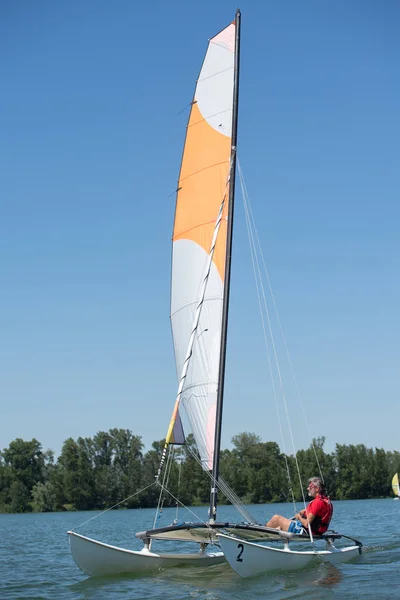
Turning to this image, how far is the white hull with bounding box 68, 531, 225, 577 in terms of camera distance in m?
13.6

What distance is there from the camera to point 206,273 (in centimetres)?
1666

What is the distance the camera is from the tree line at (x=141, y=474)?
227 ft

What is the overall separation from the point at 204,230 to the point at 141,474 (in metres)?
54.9

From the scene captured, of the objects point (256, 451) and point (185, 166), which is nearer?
point (185, 166)

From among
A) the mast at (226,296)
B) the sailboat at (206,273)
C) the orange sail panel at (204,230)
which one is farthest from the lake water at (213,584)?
the orange sail panel at (204,230)

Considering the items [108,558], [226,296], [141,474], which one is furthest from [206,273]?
[141,474]

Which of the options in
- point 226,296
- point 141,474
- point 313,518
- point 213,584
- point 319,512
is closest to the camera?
point 213,584

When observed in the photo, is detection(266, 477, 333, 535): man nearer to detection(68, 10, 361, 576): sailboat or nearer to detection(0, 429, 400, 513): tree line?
detection(68, 10, 361, 576): sailboat

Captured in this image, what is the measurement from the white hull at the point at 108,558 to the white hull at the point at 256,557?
1.77 m

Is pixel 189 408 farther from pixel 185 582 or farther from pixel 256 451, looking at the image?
pixel 256 451

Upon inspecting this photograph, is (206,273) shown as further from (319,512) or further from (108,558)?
(108,558)

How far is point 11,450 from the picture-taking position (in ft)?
249

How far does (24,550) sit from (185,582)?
11390 mm

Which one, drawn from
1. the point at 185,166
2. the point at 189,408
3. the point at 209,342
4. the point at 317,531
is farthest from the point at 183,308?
the point at 317,531
